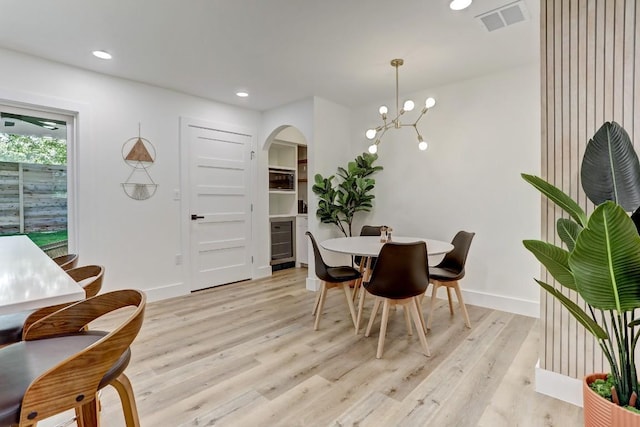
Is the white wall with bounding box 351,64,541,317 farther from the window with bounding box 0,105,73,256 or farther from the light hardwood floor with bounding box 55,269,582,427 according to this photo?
the window with bounding box 0,105,73,256

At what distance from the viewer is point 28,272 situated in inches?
46.1

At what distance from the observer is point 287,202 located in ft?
19.2

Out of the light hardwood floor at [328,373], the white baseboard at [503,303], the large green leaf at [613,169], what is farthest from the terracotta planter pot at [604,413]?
the white baseboard at [503,303]

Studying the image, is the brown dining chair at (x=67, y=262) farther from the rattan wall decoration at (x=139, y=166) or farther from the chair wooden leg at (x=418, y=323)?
the chair wooden leg at (x=418, y=323)

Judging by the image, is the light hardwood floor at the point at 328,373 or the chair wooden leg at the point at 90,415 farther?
the light hardwood floor at the point at 328,373

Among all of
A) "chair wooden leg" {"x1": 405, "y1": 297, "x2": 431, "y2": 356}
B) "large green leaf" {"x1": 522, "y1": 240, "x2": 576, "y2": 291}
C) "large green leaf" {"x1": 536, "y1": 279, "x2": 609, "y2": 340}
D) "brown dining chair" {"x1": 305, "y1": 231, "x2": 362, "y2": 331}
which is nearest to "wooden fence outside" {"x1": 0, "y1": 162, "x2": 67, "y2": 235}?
"brown dining chair" {"x1": 305, "y1": 231, "x2": 362, "y2": 331}

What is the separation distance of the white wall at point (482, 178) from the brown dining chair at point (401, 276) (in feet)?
4.86

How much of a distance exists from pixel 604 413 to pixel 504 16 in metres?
2.48

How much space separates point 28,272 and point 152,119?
3.00 metres

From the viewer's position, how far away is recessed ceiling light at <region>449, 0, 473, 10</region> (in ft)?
6.97

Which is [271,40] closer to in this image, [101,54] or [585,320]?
[101,54]

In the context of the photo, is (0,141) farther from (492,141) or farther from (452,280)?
(492,141)

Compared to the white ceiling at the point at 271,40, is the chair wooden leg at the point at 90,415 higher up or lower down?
lower down

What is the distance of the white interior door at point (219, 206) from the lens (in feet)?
13.5
